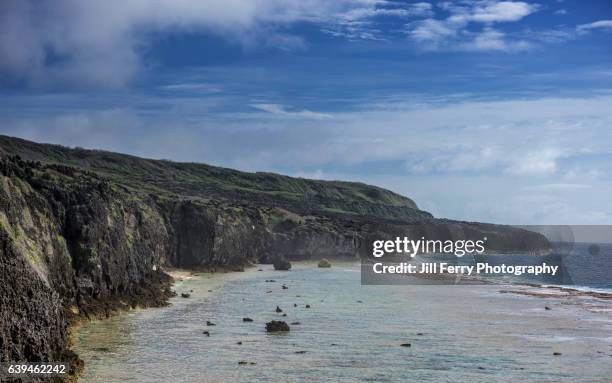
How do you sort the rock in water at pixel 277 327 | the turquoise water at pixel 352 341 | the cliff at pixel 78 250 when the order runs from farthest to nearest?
1. the rock in water at pixel 277 327
2. the turquoise water at pixel 352 341
3. the cliff at pixel 78 250

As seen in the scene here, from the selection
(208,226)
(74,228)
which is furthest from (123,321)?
(208,226)

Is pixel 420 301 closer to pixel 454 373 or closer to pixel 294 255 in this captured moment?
pixel 454 373

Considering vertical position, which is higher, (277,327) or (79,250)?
(79,250)

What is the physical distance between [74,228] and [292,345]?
2175 cm

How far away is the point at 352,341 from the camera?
46.1m

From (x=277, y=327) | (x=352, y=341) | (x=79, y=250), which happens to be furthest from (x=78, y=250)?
(x=352, y=341)

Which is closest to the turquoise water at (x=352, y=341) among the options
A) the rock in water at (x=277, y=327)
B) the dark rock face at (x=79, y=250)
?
the rock in water at (x=277, y=327)

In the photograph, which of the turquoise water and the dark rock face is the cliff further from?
the turquoise water

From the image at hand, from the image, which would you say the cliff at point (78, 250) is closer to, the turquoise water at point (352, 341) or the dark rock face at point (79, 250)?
the dark rock face at point (79, 250)

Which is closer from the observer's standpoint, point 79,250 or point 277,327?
point 277,327

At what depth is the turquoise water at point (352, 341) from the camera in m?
36.3

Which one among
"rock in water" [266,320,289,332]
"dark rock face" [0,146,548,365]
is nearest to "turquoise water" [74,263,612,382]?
"rock in water" [266,320,289,332]

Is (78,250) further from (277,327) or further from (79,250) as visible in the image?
(277,327)

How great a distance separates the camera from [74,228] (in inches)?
2114
